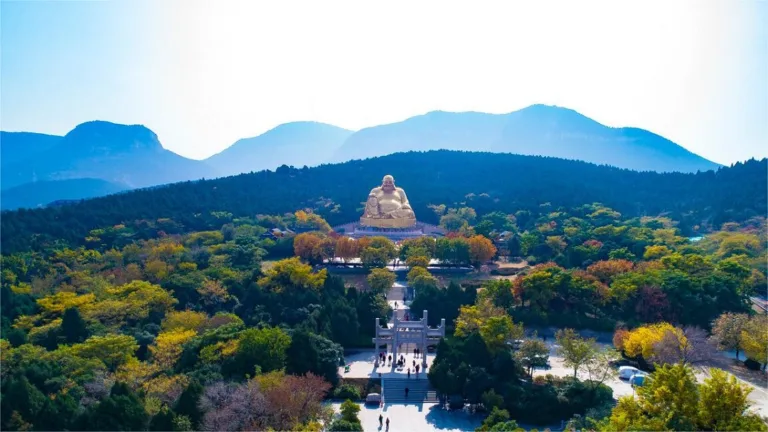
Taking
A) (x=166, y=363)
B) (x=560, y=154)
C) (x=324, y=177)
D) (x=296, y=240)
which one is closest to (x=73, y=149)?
(x=324, y=177)

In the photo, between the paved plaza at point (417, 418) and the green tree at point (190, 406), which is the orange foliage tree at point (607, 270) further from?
the green tree at point (190, 406)

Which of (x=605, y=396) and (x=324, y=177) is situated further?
(x=324, y=177)

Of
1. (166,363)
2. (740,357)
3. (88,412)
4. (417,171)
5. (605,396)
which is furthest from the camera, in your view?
(417,171)

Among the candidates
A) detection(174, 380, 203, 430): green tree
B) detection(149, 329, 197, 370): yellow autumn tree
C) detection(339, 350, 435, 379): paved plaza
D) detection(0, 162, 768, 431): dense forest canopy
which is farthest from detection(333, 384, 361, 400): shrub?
detection(149, 329, 197, 370): yellow autumn tree

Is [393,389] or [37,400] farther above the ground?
[37,400]

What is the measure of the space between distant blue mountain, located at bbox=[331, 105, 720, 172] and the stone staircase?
143m

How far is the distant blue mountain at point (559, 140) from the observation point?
15550cm

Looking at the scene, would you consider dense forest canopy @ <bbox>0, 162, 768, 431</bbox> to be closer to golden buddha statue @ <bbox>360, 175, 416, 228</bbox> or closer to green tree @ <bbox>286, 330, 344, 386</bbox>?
green tree @ <bbox>286, 330, 344, 386</bbox>

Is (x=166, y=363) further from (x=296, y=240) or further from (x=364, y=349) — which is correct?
(x=296, y=240)

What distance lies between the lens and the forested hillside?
5147 centimetres

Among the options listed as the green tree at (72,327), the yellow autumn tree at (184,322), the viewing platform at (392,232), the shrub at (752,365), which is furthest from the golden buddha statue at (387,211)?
the shrub at (752,365)

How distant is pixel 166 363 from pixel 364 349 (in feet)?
28.4

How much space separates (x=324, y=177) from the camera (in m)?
80.1

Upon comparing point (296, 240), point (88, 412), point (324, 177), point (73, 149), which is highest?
point (73, 149)
